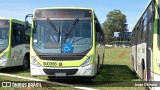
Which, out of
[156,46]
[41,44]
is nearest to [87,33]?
[41,44]

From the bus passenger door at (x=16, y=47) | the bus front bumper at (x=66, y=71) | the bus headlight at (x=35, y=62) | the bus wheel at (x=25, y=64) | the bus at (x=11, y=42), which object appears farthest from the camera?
the bus wheel at (x=25, y=64)

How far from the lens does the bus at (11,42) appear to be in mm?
17719

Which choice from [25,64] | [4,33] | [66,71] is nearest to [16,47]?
[4,33]

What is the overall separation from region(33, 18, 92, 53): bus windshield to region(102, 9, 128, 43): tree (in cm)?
11335

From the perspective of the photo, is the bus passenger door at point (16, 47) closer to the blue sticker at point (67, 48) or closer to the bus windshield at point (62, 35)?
the bus windshield at point (62, 35)

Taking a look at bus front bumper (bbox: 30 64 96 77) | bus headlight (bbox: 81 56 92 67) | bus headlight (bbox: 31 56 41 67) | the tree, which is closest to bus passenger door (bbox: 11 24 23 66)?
bus headlight (bbox: 31 56 41 67)

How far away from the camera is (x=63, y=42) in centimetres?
1313

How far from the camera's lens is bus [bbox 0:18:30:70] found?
58.1ft

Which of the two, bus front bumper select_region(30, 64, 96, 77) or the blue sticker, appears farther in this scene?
the blue sticker

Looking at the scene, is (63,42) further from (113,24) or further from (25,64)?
(113,24)

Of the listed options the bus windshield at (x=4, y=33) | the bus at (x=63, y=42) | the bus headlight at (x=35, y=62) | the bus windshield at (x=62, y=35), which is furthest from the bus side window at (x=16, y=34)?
the bus headlight at (x=35, y=62)

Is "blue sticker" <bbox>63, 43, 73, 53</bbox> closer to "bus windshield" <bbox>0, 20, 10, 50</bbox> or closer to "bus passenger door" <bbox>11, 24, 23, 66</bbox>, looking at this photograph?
"bus windshield" <bbox>0, 20, 10, 50</bbox>

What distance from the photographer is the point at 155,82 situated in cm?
892

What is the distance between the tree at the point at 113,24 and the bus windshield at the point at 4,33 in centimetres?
10919
